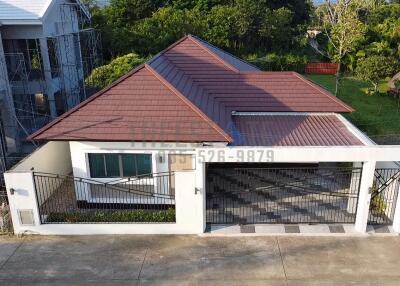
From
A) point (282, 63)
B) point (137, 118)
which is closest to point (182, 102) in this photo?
point (137, 118)

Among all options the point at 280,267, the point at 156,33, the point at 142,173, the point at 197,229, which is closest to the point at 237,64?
the point at 142,173

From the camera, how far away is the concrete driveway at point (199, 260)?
1058 cm

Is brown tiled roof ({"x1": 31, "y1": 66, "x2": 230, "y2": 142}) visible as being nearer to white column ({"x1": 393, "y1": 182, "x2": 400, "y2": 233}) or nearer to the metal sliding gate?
the metal sliding gate

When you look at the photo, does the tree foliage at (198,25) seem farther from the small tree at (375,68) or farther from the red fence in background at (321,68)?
the small tree at (375,68)

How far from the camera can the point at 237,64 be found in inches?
834

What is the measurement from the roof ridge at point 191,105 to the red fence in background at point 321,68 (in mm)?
29561

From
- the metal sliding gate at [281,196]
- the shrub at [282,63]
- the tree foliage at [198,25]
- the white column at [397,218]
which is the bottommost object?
the metal sliding gate at [281,196]

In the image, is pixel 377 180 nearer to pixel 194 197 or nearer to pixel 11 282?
pixel 194 197

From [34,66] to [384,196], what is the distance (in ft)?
67.9

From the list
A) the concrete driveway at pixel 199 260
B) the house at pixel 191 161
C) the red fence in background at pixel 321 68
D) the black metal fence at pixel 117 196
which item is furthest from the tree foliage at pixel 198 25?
the concrete driveway at pixel 199 260

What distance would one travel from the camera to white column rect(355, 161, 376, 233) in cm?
1214

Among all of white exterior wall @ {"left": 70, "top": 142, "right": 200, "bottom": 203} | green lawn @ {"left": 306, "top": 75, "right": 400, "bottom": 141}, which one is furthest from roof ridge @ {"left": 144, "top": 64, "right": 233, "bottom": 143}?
green lawn @ {"left": 306, "top": 75, "right": 400, "bottom": 141}

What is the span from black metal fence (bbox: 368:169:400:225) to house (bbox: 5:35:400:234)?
0.16 feet

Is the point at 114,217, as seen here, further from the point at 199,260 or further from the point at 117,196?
the point at 199,260
